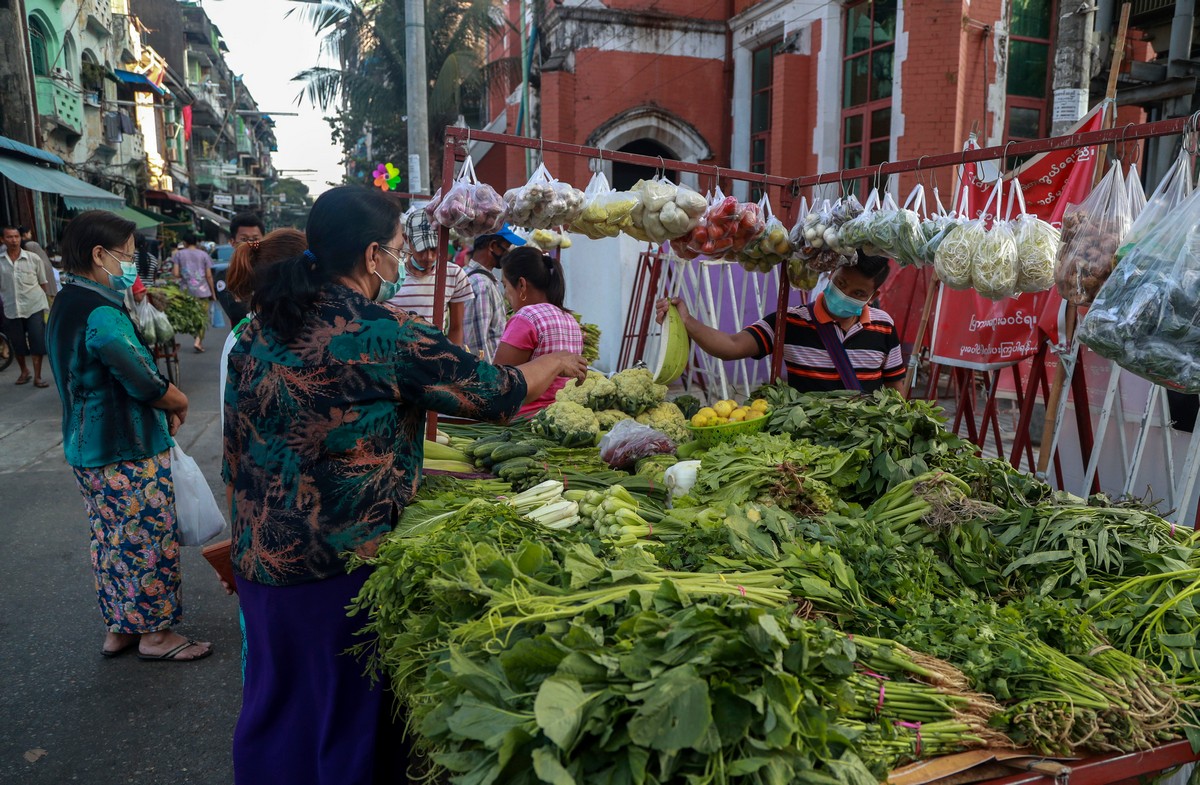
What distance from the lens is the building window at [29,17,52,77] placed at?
18.7 metres

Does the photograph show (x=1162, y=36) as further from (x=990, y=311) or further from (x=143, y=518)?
(x=143, y=518)

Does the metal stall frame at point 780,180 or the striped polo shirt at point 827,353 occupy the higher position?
the metal stall frame at point 780,180

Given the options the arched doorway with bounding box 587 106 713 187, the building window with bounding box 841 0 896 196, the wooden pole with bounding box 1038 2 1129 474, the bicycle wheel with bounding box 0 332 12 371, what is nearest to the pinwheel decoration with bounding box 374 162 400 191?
the arched doorway with bounding box 587 106 713 187

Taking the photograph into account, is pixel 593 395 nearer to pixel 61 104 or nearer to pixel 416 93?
pixel 416 93

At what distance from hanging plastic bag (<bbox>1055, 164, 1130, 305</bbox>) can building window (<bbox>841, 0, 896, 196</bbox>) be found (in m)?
7.53

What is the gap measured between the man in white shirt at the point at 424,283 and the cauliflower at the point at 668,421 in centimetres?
176

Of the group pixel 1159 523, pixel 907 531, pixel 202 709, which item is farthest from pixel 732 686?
pixel 202 709

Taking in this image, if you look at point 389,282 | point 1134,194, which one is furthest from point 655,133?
point 389,282

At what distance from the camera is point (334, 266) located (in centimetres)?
226

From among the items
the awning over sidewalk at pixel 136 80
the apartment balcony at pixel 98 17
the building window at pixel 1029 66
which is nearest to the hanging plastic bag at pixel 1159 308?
the building window at pixel 1029 66

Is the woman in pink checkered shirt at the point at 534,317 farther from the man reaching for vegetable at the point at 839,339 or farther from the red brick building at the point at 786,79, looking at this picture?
the red brick building at the point at 786,79

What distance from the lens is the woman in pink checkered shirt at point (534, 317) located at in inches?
167

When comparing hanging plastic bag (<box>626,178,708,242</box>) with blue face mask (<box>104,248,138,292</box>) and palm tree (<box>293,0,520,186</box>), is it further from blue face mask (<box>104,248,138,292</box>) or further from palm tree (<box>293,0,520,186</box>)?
palm tree (<box>293,0,520,186</box>)

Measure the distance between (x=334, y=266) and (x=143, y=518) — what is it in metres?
2.17
